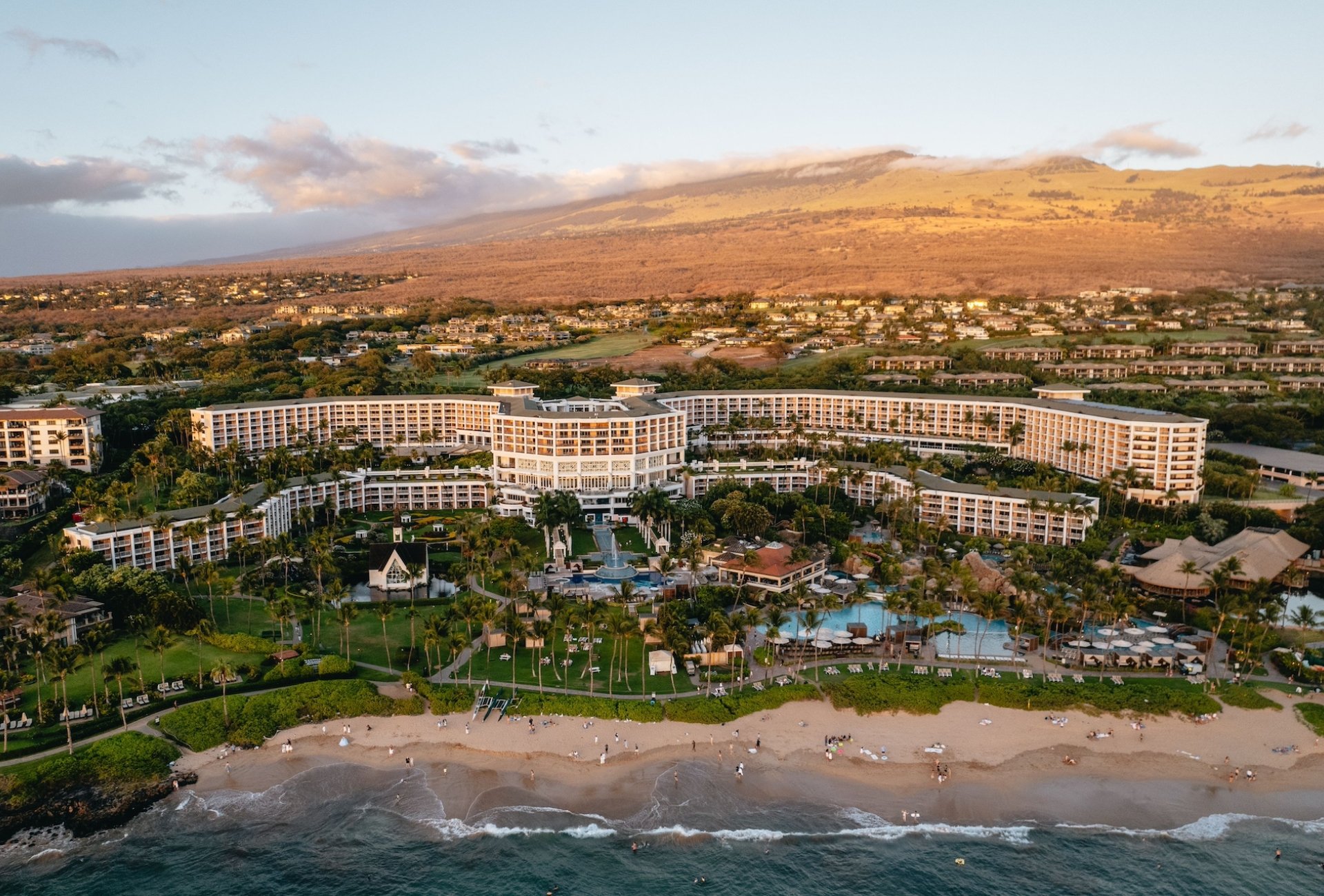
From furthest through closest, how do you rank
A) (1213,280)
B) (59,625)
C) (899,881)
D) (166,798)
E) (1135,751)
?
(1213,280), (59,625), (1135,751), (166,798), (899,881)

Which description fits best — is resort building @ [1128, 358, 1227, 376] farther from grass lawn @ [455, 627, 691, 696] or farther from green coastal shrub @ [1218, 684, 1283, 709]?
grass lawn @ [455, 627, 691, 696]

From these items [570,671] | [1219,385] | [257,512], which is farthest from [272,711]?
[1219,385]

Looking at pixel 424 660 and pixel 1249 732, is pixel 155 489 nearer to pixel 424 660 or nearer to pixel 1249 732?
pixel 424 660

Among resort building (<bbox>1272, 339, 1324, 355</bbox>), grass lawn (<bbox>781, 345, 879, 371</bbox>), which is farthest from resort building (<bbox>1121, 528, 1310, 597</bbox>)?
resort building (<bbox>1272, 339, 1324, 355</bbox>)

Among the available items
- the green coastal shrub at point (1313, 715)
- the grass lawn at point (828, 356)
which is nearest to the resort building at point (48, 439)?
the grass lawn at point (828, 356)

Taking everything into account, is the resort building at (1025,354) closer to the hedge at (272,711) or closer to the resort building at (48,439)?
the resort building at (48,439)

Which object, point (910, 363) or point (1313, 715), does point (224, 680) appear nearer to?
point (1313, 715)

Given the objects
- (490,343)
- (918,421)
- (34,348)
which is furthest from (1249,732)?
(34,348)
